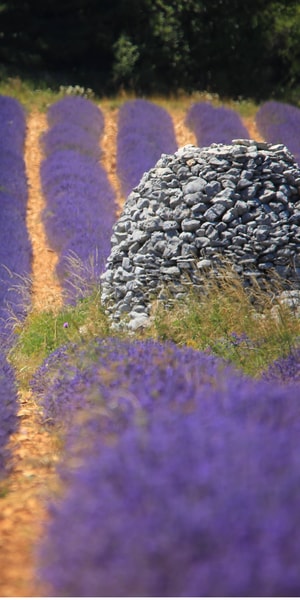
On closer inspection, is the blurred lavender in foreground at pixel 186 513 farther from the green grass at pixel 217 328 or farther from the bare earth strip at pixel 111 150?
the bare earth strip at pixel 111 150

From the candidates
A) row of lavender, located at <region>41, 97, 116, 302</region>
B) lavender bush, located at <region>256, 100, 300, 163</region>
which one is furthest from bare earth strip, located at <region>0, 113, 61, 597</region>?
lavender bush, located at <region>256, 100, 300, 163</region>

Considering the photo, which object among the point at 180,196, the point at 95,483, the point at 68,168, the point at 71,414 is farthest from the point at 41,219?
the point at 95,483

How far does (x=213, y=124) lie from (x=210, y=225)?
7778 millimetres

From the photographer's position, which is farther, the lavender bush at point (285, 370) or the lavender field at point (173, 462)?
the lavender bush at point (285, 370)

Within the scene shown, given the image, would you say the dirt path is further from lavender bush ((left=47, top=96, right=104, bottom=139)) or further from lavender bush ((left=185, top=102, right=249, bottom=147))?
lavender bush ((left=47, top=96, right=104, bottom=139))

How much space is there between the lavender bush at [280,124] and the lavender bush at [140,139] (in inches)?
62.4

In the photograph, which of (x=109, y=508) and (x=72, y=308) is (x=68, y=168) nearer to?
(x=72, y=308)

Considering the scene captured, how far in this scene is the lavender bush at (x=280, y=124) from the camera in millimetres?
12016

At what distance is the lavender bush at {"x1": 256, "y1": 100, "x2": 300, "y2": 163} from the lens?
12.0 m

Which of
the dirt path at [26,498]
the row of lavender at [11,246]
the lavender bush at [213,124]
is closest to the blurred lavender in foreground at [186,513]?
the dirt path at [26,498]

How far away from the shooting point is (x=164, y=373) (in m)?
3.11

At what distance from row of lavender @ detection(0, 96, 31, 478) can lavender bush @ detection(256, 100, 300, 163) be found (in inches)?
158

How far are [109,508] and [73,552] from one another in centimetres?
12

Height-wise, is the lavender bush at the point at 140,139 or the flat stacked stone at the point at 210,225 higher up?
the flat stacked stone at the point at 210,225
